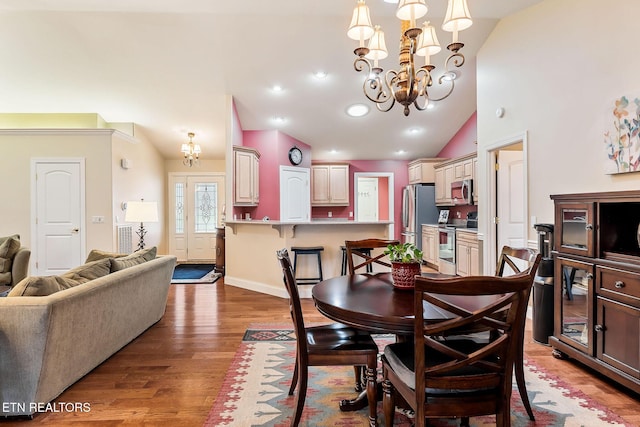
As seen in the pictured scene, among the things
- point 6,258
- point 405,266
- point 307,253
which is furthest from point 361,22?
point 6,258

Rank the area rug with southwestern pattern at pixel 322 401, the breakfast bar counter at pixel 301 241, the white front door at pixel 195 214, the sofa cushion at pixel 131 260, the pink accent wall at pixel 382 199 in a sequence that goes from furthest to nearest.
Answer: the pink accent wall at pixel 382 199, the white front door at pixel 195 214, the breakfast bar counter at pixel 301 241, the sofa cushion at pixel 131 260, the area rug with southwestern pattern at pixel 322 401

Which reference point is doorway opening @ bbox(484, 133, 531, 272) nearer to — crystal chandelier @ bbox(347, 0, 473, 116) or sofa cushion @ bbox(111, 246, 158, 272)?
crystal chandelier @ bbox(347, 0, 473, 116)

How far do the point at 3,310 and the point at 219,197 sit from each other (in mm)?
6227

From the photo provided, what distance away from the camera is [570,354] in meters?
2.62

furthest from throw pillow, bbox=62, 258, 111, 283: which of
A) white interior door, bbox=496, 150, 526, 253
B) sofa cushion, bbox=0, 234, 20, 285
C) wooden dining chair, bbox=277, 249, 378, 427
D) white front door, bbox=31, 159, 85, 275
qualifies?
white interior door, bbox=496, 150, 526, 253

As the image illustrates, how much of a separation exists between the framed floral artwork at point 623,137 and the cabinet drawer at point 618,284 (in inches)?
33.7

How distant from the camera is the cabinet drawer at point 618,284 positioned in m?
2.13

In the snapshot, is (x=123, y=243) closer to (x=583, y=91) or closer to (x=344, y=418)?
(x=344, y=418)

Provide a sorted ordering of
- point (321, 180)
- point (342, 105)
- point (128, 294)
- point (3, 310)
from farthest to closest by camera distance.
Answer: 1. point (321, 180)
2. point (342, 105)
3. point (128, 294)
4. point (3, 310)

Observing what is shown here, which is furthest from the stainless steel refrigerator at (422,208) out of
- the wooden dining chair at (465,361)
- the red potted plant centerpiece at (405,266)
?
the wooden dining chair at (465,361)

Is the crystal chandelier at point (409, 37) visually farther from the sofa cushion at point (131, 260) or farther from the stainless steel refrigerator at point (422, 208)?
the stainless steel refrigerator at point (422, 208)

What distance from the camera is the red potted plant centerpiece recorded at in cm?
203

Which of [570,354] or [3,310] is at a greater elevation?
[3,310]

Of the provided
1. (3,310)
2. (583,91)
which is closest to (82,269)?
(3,310)
